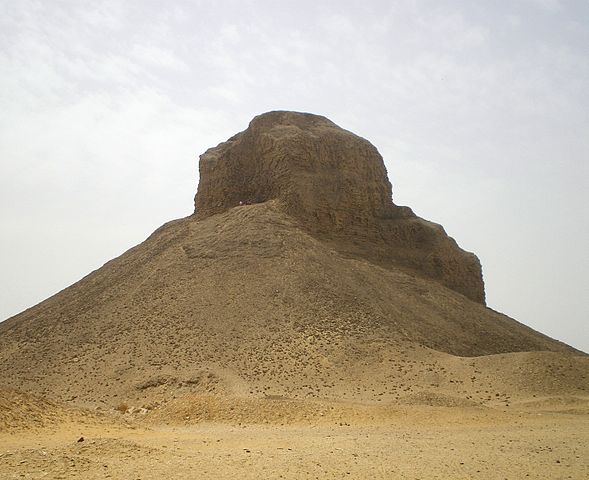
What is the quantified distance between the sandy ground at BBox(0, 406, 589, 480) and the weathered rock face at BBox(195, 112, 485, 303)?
1768cm

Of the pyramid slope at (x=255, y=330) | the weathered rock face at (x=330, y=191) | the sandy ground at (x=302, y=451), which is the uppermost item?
the weathered rock face at (x=330, y=191)

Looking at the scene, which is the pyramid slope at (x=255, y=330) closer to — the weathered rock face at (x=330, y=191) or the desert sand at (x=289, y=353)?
the desert sand at (x=289, y=353)

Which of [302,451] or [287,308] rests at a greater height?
[287,308]

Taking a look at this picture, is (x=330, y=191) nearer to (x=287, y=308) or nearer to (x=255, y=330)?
(x=287, y=308)

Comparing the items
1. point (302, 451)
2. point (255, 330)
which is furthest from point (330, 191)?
point (302, 451)

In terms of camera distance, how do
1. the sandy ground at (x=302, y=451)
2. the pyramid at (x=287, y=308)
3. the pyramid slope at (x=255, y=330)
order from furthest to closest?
the pyramid at (x=287, y=308), the pyramid slope at (x=255, y=330), the sandy ground at (x=302, y=451)

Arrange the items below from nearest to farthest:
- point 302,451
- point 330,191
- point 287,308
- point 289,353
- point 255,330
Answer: point 302,451 < point 289,353 < point 255,330 < point 287,308 < point 330,191

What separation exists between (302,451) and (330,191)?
23.6m

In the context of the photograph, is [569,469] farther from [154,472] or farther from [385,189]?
[385,189]

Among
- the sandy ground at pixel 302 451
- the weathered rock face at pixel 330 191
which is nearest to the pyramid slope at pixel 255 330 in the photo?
the weathered rock face at pixel 330 191

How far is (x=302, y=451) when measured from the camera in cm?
1138

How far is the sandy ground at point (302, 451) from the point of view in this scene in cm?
909

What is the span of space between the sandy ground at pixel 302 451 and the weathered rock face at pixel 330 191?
17682mm

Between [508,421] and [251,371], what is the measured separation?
8.74 meters
